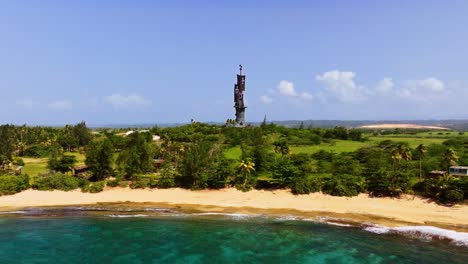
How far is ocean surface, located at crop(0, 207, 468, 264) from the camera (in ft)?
122

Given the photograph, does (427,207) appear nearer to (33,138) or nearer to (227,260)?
(227,260)

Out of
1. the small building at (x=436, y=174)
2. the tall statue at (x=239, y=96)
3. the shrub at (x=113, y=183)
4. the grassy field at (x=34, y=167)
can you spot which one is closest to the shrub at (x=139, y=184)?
the shrub at (x=113, y=183)

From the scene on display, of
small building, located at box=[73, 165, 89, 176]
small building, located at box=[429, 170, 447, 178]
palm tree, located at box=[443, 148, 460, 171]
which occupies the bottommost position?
small building, located at box=[73, 165, 89, 176]

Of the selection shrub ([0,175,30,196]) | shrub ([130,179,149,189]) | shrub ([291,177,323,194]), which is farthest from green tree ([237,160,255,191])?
shrub ([0,175,30,196])

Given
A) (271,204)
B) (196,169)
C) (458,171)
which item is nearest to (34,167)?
(196,169)

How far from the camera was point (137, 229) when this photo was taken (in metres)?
45.4

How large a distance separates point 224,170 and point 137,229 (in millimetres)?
19319

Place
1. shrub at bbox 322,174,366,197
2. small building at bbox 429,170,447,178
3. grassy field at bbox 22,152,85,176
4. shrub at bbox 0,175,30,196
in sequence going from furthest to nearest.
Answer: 1. grassy field at bbox 22,152,85,176
2. shrub at bbox 0,175,30,196
3. small building at bbox 429,170,447,178
4. shrub at bbox 322,174,366,197

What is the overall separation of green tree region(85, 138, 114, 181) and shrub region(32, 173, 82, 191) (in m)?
3.78

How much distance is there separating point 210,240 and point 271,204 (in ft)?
49.5

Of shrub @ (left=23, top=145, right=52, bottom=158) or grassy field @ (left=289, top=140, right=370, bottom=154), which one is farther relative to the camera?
shrub @ (left=23, top=145, right=52, bottom=158)

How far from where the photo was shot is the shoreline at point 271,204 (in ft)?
155

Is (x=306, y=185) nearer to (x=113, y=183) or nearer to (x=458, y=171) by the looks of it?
(x=458, y=171)

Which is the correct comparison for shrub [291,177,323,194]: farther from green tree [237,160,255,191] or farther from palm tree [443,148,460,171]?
palm tree [443,148,460,171]
